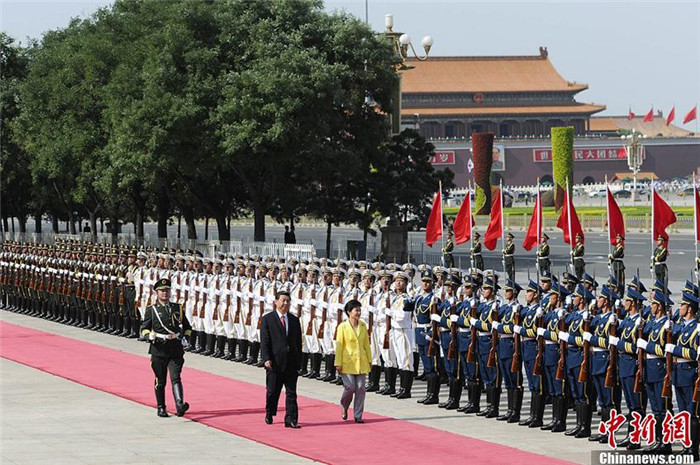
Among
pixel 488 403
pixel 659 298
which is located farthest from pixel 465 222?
pixel 659 298

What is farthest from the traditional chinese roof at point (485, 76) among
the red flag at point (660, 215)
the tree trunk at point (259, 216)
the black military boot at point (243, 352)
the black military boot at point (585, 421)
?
the black military boot at point (585, 421)

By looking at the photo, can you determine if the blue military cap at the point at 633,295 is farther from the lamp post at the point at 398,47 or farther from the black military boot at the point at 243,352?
the lamp post at the point at 398,47

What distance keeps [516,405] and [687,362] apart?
8.44ft

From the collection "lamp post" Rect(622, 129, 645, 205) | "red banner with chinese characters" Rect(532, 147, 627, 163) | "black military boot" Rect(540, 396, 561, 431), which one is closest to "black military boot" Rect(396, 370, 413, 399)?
"black military boot" Rect(540, 396, 561, 431)

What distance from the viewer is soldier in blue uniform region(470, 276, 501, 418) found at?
45.2 ft

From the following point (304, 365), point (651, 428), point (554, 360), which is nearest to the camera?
point (651, 428)

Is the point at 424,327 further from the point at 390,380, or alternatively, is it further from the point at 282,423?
the point at 282,423

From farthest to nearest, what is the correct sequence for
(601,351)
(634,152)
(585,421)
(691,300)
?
(634,152)
(585,421)
(601,351)
(691,300)

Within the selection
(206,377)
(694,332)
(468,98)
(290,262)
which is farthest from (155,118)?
(468,98)

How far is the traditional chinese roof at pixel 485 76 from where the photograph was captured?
339 feet

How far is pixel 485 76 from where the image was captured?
105188 millimetres

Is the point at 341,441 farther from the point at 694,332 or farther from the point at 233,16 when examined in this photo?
the point at 233,16


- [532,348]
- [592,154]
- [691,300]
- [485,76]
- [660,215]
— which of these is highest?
[485,76]

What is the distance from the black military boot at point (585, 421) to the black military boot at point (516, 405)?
40.6 inches
